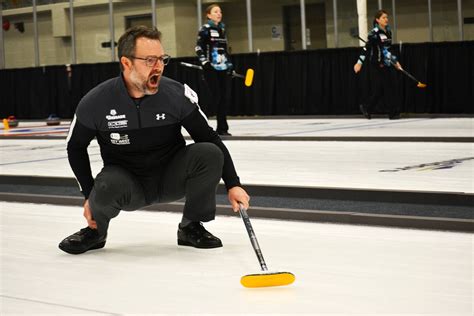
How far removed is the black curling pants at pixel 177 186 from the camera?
133 inches

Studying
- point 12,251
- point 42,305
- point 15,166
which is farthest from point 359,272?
point 15,166

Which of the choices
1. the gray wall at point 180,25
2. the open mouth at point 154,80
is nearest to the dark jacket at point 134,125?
the open mouth at point 154,80

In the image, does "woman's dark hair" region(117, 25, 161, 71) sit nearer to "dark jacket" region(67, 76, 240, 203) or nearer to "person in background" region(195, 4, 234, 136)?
"dark jacket" region(67, 76, 240, 203)

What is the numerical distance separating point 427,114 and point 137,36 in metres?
11.0

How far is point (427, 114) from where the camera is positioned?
1372 cm

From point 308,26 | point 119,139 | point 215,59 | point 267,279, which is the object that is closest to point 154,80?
point 119,139

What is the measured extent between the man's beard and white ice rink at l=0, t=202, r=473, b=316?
Result: 64 centimetres

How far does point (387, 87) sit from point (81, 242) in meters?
9.41

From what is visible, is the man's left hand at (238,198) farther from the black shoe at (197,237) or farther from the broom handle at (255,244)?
the black shoe at (197,237)

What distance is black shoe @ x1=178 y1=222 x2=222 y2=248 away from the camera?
355 centimetres

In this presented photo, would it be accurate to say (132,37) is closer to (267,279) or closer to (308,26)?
(267,279)

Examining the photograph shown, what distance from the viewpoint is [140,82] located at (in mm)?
3301

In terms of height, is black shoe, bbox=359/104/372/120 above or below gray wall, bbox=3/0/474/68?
below

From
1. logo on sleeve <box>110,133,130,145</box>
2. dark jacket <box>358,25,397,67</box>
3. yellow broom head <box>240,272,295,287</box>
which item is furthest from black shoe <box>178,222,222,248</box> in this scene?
dark jacket <box>358,25,397,67</box>
